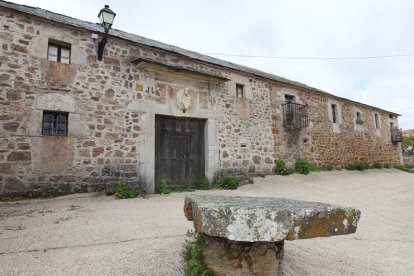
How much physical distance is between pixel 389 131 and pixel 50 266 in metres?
18.2

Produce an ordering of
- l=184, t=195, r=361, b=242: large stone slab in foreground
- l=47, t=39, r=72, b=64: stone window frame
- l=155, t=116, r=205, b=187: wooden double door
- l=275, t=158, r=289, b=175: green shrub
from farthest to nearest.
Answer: l=275, t=158, r=289, b=175: green shrub, l=155, t=116, r=205, b=187: wooden double door, l=47, t=39, r=72, b=64: stone window frame, l=184, t=195, r=361, b=242: large stone slab in foreground

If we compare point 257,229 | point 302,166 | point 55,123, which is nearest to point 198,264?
point 257,229

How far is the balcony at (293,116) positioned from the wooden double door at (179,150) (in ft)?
12.1

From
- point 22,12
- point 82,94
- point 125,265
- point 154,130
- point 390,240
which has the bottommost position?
point 390,240

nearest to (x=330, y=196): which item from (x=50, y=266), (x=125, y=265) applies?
(x=125, y=265)

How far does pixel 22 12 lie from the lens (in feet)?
17.4

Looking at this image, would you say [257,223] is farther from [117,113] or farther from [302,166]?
[302,166]

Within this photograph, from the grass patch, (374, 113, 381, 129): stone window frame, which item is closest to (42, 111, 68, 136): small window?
the grass patch

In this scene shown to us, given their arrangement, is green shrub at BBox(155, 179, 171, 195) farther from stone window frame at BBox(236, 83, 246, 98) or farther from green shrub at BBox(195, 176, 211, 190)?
stone window frame at BBox(236, 83, 246, 98)

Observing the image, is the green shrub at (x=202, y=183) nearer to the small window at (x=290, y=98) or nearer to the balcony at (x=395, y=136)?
the small window at (x=290, y=98)

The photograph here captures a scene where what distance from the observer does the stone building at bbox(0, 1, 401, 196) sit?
202 inches

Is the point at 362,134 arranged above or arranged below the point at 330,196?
above

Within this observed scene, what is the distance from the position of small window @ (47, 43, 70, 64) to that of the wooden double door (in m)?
2.50

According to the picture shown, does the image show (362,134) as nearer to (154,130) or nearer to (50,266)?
(154,130)
